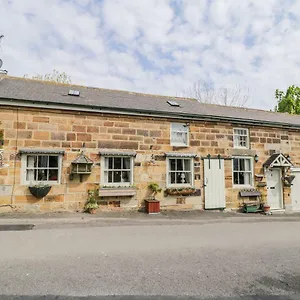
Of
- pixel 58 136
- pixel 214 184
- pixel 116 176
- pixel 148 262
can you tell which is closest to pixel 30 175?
pixel 58 136

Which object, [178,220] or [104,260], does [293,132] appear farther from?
[104,260]

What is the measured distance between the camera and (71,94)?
34.2 ft

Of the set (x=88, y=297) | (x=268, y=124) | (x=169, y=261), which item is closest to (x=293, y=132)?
(x=268, y=124)

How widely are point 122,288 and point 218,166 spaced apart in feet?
27.8

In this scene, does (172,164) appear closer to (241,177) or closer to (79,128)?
(241,177)

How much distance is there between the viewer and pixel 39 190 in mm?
8562

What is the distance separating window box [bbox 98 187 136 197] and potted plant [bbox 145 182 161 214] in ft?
2.37

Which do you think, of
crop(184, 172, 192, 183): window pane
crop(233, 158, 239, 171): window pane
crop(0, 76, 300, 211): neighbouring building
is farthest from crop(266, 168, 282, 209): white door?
crop(184, 172, 192, 183): window pane

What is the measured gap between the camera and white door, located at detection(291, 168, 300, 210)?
12.4 meters

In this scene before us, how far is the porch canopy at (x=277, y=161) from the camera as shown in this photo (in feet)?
38.4

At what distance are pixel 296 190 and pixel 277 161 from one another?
2.24m

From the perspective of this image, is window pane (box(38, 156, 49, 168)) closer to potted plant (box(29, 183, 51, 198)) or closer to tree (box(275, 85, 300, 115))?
potted plant (box(29, 183, 51, 198))

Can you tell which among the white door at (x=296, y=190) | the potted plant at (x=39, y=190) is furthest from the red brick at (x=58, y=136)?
the white door at (x=296, y=190)

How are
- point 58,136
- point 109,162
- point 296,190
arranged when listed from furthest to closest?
point 296,190 → point 109,162 → point 58,136
